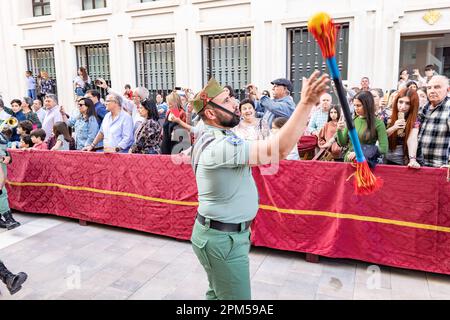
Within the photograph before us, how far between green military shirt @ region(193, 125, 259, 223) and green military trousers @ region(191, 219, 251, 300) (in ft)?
0.33

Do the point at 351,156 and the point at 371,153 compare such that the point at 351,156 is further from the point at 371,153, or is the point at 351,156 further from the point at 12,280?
the point at 12,280

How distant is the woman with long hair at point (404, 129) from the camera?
12.7 ft

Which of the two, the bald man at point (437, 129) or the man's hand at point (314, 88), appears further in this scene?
the bald man at point (437, 129)

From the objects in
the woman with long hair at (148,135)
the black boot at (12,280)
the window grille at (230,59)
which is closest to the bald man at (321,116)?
the woman with long hair at (148,135)

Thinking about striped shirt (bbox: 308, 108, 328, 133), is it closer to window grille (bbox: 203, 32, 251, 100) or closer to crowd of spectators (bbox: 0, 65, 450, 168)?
crowd of spectators (bbox: 0, 65, 450, 168)

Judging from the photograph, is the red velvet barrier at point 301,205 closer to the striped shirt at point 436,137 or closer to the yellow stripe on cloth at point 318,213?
the yellow stripe on cloth at point 318,213

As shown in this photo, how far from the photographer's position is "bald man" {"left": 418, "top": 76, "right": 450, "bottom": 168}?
380cm

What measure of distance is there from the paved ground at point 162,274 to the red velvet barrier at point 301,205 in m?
0.16

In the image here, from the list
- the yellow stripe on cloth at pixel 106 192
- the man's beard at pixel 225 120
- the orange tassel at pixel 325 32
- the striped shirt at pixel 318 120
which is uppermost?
the orange tassel at pixel 325 32

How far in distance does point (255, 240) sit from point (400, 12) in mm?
6853

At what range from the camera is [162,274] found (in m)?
3.90

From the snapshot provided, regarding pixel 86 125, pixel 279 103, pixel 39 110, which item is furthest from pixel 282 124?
pixel 39 110

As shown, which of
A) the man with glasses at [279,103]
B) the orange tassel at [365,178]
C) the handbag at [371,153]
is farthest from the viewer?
the man with glasses at [279,103]

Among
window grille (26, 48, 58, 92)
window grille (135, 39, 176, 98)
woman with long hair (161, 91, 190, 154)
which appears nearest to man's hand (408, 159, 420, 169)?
woman with long hair (161, 91, 190, 154)
